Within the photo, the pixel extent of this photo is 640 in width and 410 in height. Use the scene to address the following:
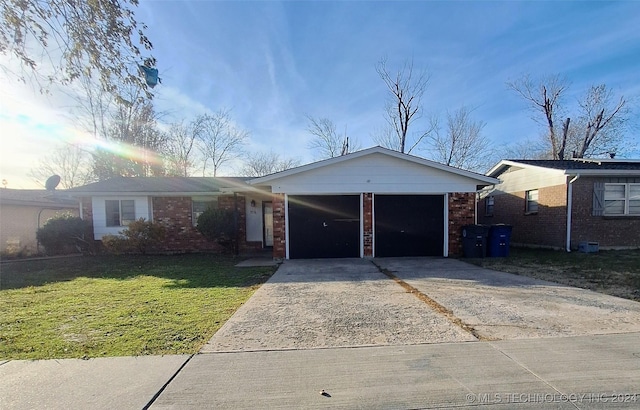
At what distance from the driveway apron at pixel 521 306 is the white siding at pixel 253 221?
717 centimetres

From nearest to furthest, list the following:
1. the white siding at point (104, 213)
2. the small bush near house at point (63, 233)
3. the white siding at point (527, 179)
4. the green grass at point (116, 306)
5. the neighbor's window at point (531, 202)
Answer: the green grass at point (116, 306)
the white siding at point (527, 179)
the small bush near house at point (63, 233)
the white siding at point (104, 213)
the neighbor's window at point (531, 202)

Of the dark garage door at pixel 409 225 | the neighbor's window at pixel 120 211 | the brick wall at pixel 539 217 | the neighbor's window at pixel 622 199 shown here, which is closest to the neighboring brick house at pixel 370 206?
the dark garage door at pixel 409 225

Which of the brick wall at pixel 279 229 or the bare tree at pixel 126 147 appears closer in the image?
the brick wall at pixel 279 229

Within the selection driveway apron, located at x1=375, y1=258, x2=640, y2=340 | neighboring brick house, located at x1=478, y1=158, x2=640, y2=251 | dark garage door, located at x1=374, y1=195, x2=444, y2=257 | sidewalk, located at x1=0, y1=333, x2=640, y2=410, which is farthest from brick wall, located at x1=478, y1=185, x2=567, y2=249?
sidewalk, located at x1=0, y1=333, x2=640, y2=410

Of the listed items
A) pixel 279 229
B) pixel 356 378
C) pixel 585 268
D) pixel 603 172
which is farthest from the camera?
pixel 603 172

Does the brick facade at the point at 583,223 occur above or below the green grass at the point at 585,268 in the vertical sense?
above

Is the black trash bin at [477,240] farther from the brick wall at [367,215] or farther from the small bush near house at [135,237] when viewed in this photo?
the small bush near house at [135,237]

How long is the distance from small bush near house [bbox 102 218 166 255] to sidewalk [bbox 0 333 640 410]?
9498 millimetres

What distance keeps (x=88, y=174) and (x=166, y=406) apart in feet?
98.6

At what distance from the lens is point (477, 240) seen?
35.3ft

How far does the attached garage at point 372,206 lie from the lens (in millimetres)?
10875

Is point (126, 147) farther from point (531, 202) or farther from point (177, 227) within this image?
point (531, 202)

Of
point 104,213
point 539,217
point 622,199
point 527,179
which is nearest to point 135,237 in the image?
point 104,213

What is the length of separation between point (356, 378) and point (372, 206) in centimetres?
836
